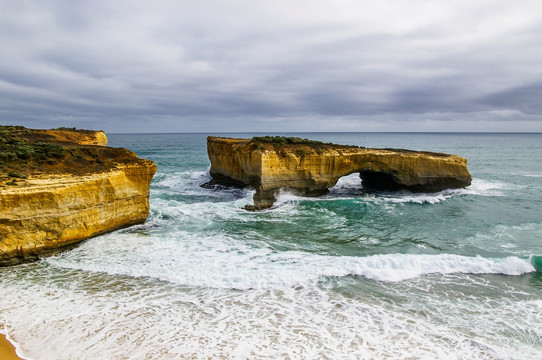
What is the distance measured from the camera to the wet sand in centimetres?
636

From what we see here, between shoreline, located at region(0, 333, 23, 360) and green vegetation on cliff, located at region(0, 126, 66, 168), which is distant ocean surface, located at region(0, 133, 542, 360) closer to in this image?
shoreline, located at region(0, 333, 23, 360)

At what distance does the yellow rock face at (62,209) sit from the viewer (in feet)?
32.2

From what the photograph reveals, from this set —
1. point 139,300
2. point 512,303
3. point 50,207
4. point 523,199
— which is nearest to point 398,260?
point 512,303

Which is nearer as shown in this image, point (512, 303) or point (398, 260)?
point (512, 303)

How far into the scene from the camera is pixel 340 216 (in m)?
17.1

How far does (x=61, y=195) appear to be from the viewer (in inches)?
423

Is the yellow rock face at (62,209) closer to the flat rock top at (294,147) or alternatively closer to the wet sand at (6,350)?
the wet sand at (6,350)

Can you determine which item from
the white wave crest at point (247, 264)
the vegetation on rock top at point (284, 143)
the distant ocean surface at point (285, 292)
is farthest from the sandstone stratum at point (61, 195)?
the vegetation on rock top at point (284, 143)

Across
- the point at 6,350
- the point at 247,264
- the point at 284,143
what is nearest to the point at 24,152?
the point at 6,350

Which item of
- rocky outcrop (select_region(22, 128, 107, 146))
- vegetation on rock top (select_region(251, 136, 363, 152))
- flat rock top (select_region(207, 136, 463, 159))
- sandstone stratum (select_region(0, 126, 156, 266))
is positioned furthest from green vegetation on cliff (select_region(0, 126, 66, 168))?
vegetation on rock top (select_region(251, 136, 363, 152))

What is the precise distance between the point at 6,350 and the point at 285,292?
6178mm

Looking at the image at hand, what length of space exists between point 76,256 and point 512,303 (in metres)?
13.1

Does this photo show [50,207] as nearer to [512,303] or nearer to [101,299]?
[101,299]

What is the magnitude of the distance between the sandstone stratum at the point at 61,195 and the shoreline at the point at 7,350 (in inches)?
159
